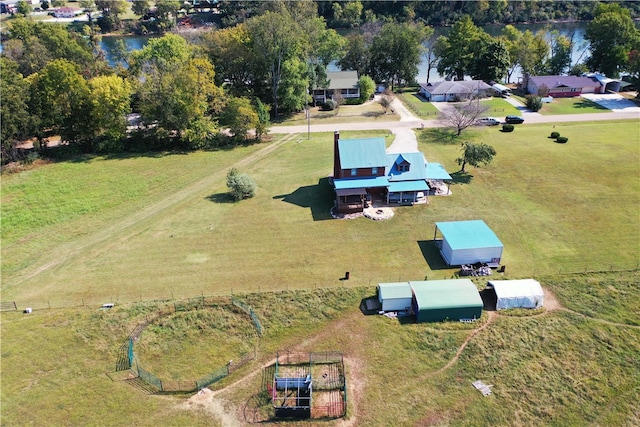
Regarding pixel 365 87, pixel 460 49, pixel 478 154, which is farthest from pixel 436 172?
pixel 460 49

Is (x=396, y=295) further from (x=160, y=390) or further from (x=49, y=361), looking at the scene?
(x=49, y=361)

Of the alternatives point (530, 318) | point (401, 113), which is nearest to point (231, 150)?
point (401, 113)

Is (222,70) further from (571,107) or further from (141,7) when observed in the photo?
(141,7)

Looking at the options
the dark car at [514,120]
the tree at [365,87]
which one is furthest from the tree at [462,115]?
the tree at [365,87]

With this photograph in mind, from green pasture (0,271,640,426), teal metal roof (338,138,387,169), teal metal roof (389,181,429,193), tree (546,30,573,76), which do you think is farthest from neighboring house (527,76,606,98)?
green pasture (0,271,640,426)

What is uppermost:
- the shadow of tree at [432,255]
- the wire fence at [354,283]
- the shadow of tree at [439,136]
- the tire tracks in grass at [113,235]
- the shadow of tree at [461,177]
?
the shadow of tree at [439,136]

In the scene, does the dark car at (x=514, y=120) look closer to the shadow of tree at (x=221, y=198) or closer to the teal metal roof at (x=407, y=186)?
the teal metal roof at (x=407, y=186)
